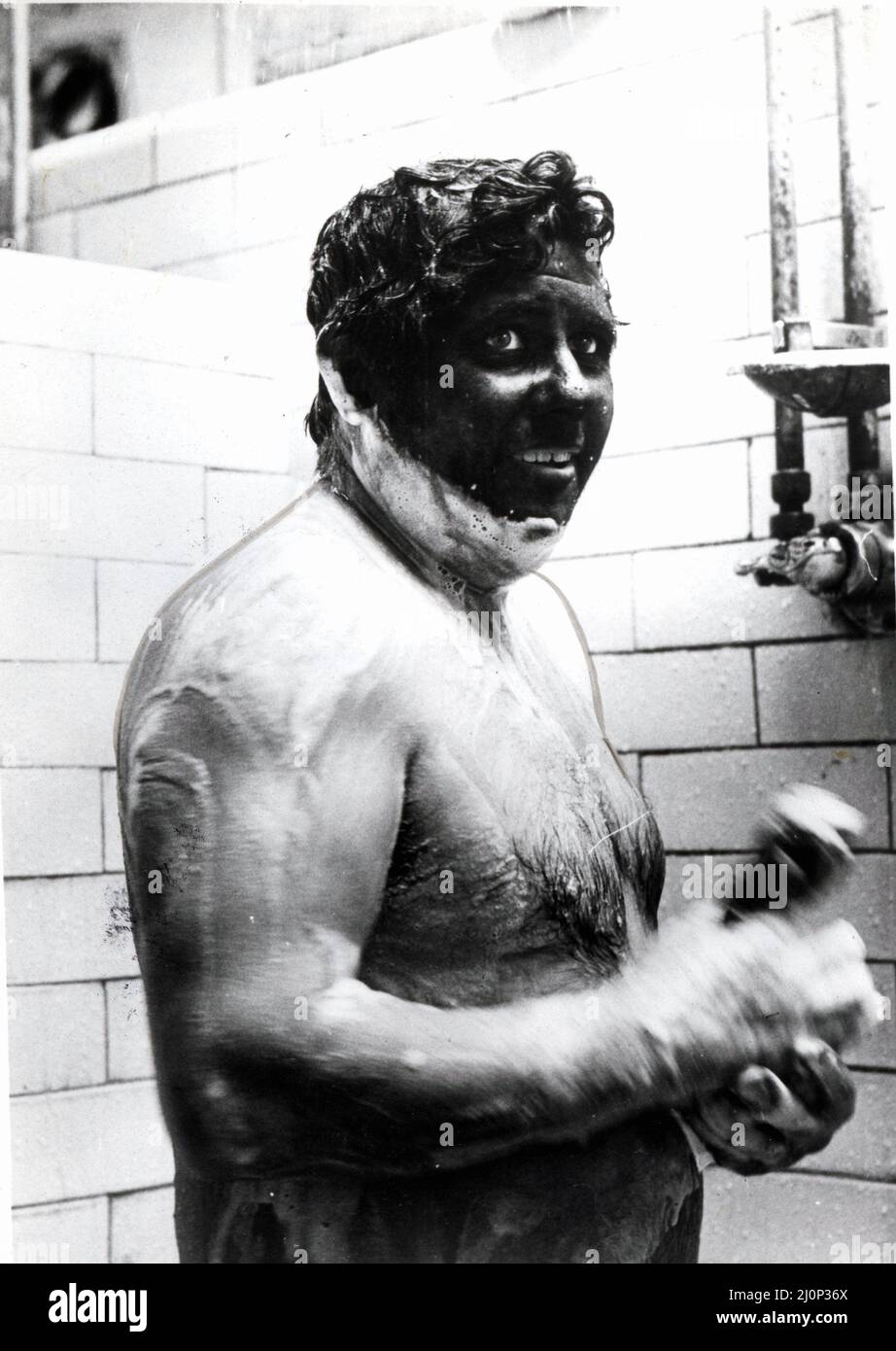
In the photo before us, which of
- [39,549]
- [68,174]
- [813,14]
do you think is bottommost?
[39,549]

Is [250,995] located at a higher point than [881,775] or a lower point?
lower

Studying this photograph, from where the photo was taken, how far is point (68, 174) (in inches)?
111

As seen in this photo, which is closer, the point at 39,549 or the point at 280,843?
the point at 280,843

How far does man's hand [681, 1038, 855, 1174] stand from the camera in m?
2.62

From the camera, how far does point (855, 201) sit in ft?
8.72

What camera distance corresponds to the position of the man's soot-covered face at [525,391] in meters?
Result: 2.64

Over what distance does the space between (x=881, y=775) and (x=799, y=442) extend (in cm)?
59

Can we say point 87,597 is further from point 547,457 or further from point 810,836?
point 810,836

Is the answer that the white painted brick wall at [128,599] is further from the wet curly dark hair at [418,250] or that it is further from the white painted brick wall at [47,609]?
the wet curly dark hair at [418,250]

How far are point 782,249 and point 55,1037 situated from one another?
6.10ft

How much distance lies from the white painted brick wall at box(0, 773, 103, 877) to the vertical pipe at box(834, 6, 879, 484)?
1445mm

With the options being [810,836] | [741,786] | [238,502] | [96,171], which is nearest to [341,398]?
[238,502]

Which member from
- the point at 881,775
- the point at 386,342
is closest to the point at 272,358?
the point at 386,342

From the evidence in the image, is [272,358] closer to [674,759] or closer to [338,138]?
[338,138]
